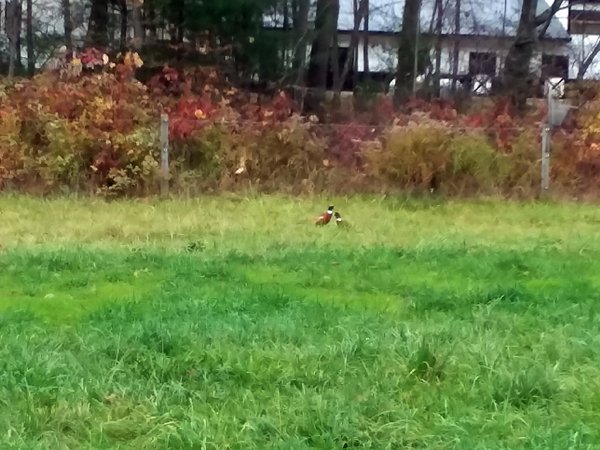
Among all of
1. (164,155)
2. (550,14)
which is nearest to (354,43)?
(550,14)

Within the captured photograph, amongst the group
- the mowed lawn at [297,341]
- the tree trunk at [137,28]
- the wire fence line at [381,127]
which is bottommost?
the mowed lawn at [297,341]

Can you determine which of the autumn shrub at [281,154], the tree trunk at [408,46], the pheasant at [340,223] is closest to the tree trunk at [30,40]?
the autumn shrub at [281,154]

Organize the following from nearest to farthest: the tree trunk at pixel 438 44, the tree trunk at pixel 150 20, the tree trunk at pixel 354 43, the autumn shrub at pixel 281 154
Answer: the autumn shrub at pixel 281 154, the tree trunk at pixel 150 20, the tree trunk at pixel 438 44, the tree trunk at pixel 354 43

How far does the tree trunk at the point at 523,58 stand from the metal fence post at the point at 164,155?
9.95 metres

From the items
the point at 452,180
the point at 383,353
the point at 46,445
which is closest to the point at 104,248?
the point at 383,353

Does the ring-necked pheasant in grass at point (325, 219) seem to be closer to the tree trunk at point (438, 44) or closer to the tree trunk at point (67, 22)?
the tree trunk at point (67, 22)

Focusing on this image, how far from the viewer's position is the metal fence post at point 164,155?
1501cm

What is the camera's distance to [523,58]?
23.1 m

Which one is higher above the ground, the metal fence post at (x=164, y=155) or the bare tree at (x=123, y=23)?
the bare tree at (x=123, y=23)

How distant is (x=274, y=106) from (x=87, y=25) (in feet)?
24.8

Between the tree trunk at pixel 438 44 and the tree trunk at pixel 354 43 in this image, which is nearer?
the tree trunk at pixel 438 44

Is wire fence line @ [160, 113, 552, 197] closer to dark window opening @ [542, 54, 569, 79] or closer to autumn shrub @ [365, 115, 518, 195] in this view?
autumn shrub @ [365, 115, 518, 195]

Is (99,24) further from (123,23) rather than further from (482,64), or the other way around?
(482,64)

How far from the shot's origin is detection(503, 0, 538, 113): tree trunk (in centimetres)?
2261
